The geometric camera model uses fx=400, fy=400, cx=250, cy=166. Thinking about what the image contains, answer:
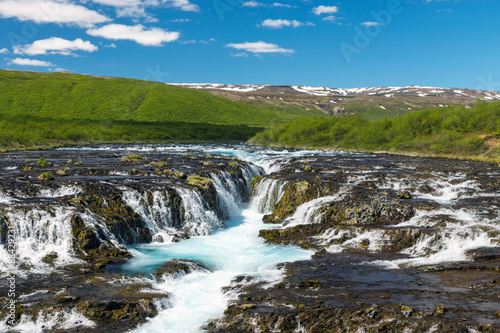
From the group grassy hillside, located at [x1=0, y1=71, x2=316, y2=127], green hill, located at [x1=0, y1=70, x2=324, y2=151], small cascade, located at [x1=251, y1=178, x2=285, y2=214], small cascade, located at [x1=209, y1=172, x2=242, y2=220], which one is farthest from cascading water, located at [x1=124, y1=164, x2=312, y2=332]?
grassy hillside, located at [x1=0, y1=71, x2=316, y2=127]

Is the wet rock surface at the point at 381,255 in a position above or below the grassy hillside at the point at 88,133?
below

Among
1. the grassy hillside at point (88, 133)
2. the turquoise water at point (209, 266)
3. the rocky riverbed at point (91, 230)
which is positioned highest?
the grassy hillside at point (88, 133)

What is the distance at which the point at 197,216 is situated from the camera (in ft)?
96.3

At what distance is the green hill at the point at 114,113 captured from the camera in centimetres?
9200

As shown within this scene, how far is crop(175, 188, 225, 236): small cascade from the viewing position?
28.5 metres

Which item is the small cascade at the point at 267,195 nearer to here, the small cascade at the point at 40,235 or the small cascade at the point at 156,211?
the small cascade at the point at 156,211

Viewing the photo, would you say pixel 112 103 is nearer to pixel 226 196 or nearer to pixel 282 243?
pixel 226 196

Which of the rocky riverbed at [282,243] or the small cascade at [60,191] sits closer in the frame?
the rocky riverbed at [282,243]

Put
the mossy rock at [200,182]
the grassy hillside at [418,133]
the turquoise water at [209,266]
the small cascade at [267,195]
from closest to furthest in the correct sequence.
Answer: the turquoise water at [209,266] < the mossy rock at [200,182] < the small cascade at [267,195] < the grassy hillside at [418,133]

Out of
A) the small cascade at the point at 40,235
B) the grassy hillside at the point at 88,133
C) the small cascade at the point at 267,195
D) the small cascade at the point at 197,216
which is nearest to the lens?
the small cascade at the point at 40,235

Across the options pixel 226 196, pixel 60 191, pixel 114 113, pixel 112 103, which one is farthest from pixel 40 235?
pixel 112 103

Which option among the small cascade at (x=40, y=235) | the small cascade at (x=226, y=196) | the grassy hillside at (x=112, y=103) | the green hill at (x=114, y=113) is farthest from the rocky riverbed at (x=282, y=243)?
the grassy hillside at (x=112, y=103)

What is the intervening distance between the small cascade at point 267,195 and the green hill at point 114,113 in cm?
5361

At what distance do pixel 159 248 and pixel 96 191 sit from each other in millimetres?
6901
